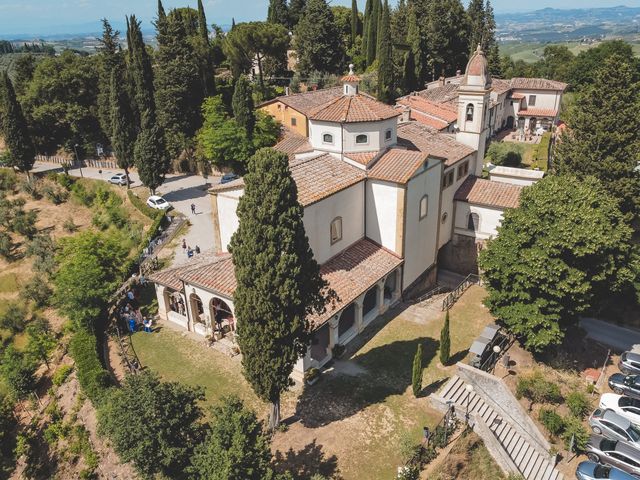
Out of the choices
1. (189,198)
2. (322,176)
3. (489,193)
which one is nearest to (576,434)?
(489,193)

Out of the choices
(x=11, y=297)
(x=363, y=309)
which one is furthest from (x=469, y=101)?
(x=11, y=297)

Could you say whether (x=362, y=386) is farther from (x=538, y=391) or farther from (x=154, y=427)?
(x=154, y=427)

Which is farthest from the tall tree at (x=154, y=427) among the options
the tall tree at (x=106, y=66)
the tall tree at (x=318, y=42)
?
the tall tree at (x=318, y=42)

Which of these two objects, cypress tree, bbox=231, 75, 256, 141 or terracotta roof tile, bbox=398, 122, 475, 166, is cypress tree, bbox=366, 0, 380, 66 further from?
terracotta roof tile, bbox=398, 122, 475, 166

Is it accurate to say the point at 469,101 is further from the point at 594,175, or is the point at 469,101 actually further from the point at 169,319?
the point at 169,319

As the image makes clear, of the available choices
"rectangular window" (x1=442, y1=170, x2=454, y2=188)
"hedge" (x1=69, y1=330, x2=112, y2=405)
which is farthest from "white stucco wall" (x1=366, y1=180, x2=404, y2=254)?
"hedge" (x1=69, y1=330, x2=112, y2=405)
